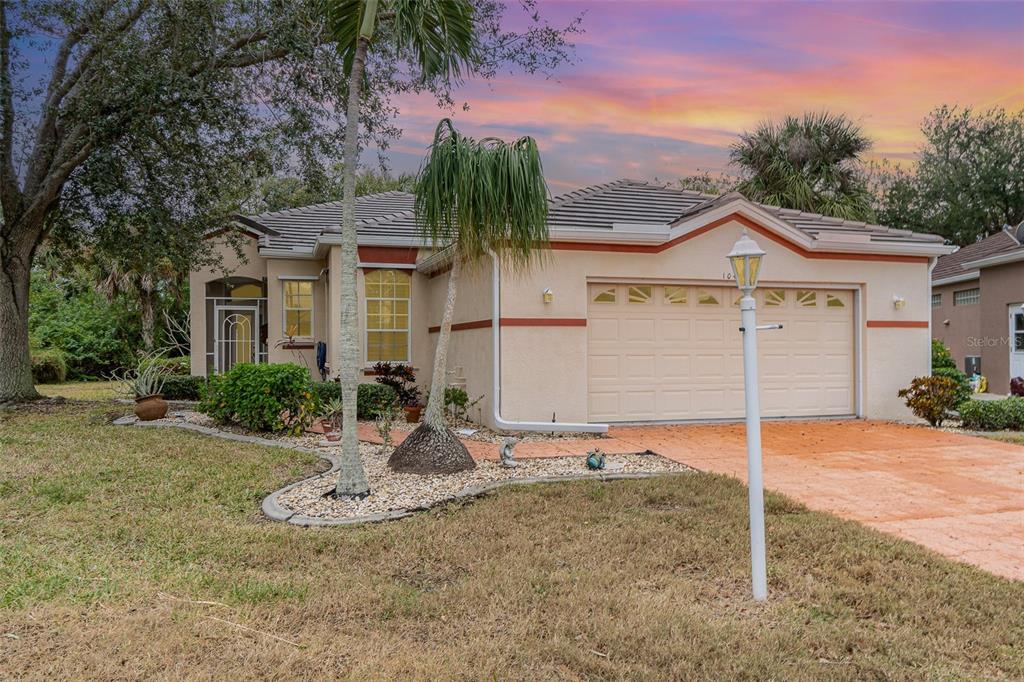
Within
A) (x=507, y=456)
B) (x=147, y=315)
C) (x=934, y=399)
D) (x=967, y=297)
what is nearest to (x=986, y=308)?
(x=967, y=297)

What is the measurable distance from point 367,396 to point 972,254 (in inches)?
729

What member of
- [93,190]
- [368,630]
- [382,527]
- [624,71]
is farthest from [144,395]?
[624,71]

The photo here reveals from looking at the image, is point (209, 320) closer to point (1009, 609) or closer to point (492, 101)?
point (492, 101)

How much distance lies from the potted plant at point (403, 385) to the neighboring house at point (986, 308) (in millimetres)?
15229

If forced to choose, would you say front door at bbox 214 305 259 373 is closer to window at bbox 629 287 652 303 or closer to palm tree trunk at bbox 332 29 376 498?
window at bbox 629 287 652 303

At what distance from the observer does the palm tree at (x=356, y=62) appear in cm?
622

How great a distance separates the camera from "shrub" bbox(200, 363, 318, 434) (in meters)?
9.44

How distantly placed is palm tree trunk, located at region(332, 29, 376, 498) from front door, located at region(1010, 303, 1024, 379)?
17776 mm

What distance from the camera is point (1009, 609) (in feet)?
12.6

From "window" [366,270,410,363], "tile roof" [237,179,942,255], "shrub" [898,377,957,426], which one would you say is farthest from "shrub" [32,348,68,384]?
"shrub" [898,377,957,426]

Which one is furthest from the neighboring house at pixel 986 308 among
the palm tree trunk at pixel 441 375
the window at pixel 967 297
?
the palm tree trunk at pixel 441 375

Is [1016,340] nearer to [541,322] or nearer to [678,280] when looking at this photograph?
[678,280]

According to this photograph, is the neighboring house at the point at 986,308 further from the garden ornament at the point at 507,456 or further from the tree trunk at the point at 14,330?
the tree trunk at the point at 14,330

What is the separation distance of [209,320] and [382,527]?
1210 centimetres
